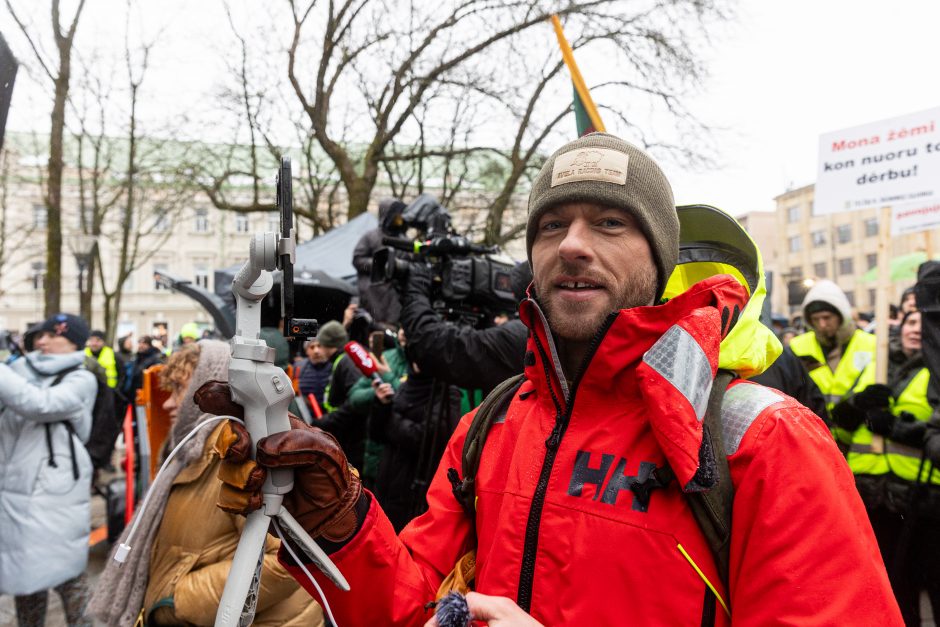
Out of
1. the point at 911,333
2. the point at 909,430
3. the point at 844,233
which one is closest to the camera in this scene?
the point at 909,430

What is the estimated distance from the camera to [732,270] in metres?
1.68

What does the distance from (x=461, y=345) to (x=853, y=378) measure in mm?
2735

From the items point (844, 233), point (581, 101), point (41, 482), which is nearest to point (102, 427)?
point (41, 482)

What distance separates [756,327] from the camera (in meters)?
1.39

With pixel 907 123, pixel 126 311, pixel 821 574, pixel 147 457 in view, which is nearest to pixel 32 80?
pixel 147 457

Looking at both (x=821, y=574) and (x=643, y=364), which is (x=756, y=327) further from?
(x=821, y=574)

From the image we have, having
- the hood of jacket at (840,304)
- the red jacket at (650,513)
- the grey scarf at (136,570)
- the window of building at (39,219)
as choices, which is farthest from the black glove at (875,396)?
the window of building at (39,219)

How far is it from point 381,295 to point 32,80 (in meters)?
8.76

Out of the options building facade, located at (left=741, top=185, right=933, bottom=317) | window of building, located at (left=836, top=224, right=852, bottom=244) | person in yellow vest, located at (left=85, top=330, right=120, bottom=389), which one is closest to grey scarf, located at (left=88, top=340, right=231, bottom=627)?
person in yellow vest, located at (left=85, top=330, right=120, bottom=389)

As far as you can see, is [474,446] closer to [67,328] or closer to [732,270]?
[732,270]

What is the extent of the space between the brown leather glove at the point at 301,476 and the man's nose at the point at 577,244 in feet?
2.04

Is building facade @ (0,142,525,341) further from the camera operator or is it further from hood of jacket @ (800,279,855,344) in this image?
hood of jacket @ (800,279,855,344)

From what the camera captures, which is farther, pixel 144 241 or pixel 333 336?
pixel 144 241

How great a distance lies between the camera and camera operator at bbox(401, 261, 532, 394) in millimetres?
3236
